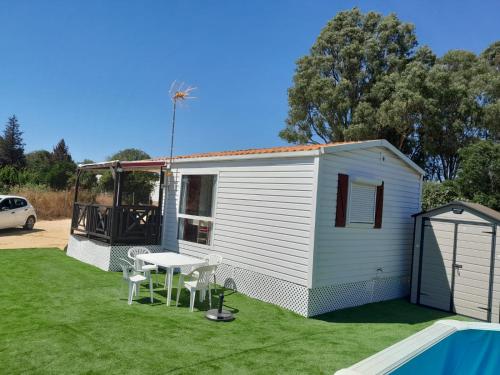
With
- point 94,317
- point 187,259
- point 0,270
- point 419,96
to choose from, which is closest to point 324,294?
point 187,259

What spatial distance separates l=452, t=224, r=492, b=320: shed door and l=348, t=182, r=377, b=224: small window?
6.01 ft

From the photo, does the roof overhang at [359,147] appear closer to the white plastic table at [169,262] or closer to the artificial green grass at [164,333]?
the artificial green grass at [164,333]

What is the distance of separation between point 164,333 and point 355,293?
4.04m

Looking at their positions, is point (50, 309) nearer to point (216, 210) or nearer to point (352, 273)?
point (216, 210)

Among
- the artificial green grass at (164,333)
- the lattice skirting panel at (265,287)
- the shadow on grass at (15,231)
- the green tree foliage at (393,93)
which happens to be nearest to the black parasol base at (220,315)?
the artificial green grass at (164,333)

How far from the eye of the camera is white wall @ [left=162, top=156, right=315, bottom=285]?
6.62 metres

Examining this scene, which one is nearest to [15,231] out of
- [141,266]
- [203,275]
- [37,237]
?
[37,237]

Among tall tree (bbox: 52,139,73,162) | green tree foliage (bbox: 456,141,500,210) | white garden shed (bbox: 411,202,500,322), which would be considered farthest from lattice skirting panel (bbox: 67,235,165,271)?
tall tree (bbox: 52,139,73,162)

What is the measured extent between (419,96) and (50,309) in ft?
58.1

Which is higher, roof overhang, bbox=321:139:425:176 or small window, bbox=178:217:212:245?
roof overhang, bbox=321:139:425:176

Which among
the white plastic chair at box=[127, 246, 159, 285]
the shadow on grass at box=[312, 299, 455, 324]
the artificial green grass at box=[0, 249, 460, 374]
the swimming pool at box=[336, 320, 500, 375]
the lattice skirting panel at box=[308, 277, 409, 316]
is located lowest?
the shadow on grass at box=[312, 299, 455, 324]

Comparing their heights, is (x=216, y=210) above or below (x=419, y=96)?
below

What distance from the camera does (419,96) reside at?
17891mm

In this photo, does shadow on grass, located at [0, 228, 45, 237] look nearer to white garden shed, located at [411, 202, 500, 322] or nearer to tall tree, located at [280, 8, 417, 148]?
white garden shed, located at [411, 202, 500, 322]
